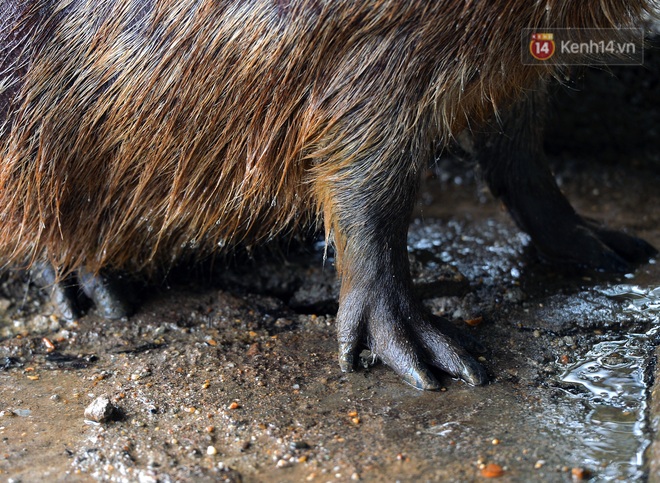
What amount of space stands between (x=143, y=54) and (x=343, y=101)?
0.59 m

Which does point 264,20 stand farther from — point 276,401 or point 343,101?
point 276,401

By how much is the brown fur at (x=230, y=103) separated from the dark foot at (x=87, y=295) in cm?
18

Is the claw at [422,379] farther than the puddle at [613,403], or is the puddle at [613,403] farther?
the claw at [422,379]

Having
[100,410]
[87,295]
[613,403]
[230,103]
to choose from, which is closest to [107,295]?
[87,295]

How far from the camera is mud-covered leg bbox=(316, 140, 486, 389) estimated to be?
2.13m

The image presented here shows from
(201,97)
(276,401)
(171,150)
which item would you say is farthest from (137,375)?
(201,97)

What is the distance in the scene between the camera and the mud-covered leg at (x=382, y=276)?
2127mm

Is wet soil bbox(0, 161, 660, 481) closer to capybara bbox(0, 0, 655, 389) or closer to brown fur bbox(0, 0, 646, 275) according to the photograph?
capybara bbox(0, 0, 655, 389)

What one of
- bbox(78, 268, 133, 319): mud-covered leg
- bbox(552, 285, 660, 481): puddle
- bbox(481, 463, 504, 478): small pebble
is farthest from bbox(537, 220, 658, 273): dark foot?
bbox(78, 268, 133, 319): mud-covered leg

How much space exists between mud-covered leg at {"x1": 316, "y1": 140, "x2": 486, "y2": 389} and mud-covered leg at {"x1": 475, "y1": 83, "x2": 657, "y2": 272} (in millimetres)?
711

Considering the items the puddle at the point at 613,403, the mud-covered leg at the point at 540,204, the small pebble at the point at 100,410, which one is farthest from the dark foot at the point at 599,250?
the small pebble at the point at 100,410

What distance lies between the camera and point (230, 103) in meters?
2.17

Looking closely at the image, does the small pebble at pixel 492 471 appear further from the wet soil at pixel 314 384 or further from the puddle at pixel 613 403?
the puddle at pixel 613 403

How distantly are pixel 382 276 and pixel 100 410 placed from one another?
825 millimetres
